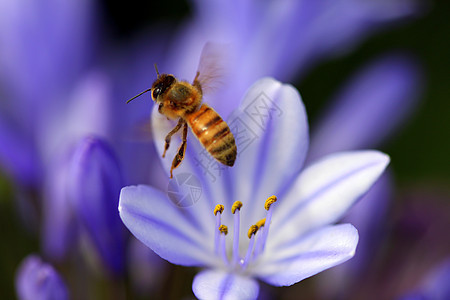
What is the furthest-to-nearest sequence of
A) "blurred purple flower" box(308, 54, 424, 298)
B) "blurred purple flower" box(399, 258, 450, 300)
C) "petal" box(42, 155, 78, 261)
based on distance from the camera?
"blurred purple flower" box(308, 54, 424, 298) < "petal" box(42, 155, 78, 261) < "blurred purple flower" box(399, 258, 450, 300)

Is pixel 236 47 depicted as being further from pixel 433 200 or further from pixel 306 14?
pixel 433 200

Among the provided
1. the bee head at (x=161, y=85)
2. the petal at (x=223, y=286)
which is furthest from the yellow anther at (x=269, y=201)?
the bee head at (x=161, y=85)

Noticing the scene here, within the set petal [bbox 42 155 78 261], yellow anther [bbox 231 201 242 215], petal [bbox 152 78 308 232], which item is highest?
petal [bbox 152 78 308 232]

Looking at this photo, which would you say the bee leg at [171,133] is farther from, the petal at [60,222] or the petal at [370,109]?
the petal at [370,109]

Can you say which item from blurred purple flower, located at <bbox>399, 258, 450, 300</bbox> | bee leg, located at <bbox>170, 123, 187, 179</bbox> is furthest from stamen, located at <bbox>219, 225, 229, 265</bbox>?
blurred purple flower, located at <bbox>399, 258, 450, 300</bbox>

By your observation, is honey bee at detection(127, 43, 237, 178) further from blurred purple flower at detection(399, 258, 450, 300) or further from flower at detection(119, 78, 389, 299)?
blurred purple flower at detection(399, 258, 450, 300)

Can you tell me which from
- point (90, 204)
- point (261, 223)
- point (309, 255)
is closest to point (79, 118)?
point (90, 204)

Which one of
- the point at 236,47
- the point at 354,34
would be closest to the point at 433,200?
the point at 354,34
